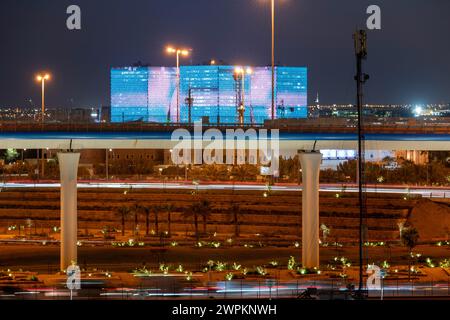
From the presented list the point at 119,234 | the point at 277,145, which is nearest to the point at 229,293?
the point at 277,145

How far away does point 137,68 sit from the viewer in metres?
116

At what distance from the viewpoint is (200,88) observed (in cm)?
11069

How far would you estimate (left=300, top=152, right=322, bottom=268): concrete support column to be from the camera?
3244cm

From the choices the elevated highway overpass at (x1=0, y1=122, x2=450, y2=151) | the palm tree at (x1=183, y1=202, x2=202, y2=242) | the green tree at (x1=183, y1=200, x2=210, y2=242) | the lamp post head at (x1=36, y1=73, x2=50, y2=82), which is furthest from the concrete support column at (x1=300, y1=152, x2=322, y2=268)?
Result: the lamp post head at (x1=36, y1=73, x2=50, y2=82)

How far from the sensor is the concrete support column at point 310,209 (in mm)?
32438

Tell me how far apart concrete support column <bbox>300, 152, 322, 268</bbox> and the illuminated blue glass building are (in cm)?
7236

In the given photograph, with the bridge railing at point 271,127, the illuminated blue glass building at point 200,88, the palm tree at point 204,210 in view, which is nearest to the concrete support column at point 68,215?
the bridge railing at point 271,127

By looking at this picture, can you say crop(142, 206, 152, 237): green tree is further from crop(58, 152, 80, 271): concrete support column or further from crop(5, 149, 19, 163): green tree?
crop(5, 149, 19, 163): green tree

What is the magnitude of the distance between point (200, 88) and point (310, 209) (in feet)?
259

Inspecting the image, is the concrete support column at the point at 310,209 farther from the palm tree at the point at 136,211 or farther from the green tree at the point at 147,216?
the palm tree at the point at 136,211

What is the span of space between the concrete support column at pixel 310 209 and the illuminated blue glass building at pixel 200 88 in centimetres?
7236

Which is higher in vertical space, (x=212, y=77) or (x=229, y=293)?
(x=212, y=77)
